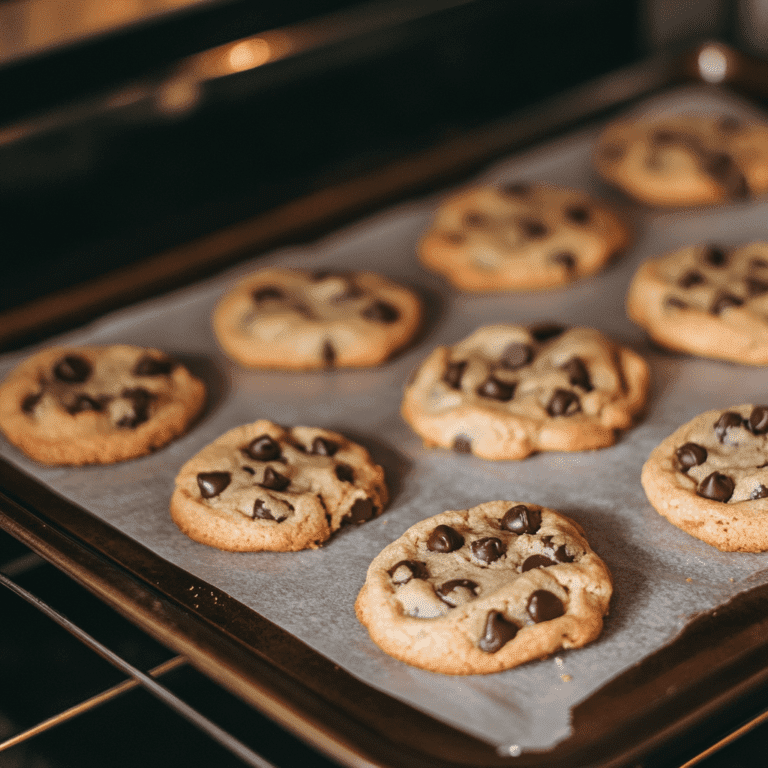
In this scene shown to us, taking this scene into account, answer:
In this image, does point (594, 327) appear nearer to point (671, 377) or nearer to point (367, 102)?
point (671, 377)

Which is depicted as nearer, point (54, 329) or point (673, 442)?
point (673, 442)

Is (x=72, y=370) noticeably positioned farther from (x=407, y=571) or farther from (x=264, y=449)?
(x=407, y=571)

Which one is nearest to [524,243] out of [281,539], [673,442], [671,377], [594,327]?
[594,327]

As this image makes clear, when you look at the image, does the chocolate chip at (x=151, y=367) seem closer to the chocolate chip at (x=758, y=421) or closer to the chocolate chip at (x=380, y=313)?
the chocolate chip at (x=380, y=313)

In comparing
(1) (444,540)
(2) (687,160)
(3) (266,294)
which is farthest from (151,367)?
(2) (687,160)

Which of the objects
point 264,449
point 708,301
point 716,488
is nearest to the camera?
point 716,488

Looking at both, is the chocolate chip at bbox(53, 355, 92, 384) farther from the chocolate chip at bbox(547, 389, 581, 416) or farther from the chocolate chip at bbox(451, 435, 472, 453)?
the chocolate chip at bbox(547, 389, 581, 416)
